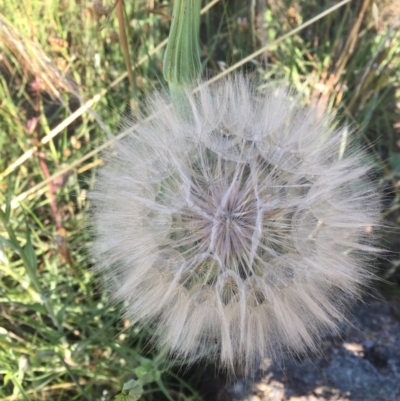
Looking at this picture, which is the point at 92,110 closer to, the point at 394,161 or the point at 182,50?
the point at 182,50

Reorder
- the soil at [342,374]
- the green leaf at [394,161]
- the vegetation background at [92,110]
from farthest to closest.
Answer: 1. the green leaf at [394,161]
2. the vegetation background at [92,110]
3. the soil at [342,374]

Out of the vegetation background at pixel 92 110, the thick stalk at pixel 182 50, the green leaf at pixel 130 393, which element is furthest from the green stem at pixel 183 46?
the green leaf at pixel 130 393

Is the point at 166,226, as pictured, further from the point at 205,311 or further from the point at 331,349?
the point at 331,349

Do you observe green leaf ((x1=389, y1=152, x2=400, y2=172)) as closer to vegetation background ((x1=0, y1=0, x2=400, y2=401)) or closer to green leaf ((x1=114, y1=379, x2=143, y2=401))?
vegetation background ((x1=0, y1=0, x2=400, y2=401))

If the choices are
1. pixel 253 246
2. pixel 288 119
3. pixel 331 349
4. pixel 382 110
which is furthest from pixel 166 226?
pixel 382 110

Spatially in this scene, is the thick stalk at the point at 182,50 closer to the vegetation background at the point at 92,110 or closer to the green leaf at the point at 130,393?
the vegetation background at the point at 92,110

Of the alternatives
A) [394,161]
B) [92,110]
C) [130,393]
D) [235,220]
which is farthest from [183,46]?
[394,161]
